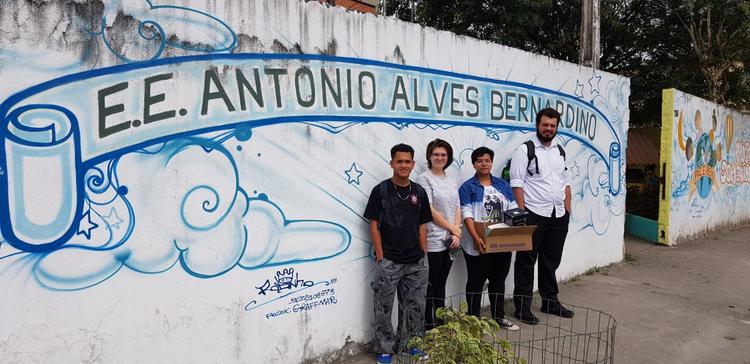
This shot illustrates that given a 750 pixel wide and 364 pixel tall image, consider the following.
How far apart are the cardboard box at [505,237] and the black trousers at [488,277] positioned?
236mm

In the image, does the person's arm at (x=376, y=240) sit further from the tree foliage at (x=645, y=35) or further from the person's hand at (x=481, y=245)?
the tree foliage at (x=645, y=35)

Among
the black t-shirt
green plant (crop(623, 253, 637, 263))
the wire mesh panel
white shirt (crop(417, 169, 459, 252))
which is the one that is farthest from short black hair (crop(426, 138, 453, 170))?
green plant (crop(623, 253, 637, 263))

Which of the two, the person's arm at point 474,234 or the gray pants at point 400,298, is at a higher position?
the person's arm at point 474,234

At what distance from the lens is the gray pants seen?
141 inches

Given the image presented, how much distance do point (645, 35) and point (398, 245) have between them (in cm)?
1162

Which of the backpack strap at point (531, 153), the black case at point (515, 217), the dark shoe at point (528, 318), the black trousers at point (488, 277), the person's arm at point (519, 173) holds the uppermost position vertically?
the backpack strap at point (531, 153)

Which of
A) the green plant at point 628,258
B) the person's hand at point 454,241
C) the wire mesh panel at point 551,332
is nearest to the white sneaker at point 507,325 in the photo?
the wire mesh panel at point 551,332

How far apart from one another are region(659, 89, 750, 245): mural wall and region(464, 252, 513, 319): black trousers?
4.70 metres

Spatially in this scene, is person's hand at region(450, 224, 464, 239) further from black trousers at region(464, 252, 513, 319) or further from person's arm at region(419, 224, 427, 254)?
black trousers at region(464, 252, 513, 319)

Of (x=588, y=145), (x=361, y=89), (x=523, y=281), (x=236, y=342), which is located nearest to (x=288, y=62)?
(x=361, y=89)

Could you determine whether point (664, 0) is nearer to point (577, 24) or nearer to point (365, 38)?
point (577, 24)

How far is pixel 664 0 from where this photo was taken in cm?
1215

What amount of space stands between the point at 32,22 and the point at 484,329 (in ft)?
7.89
